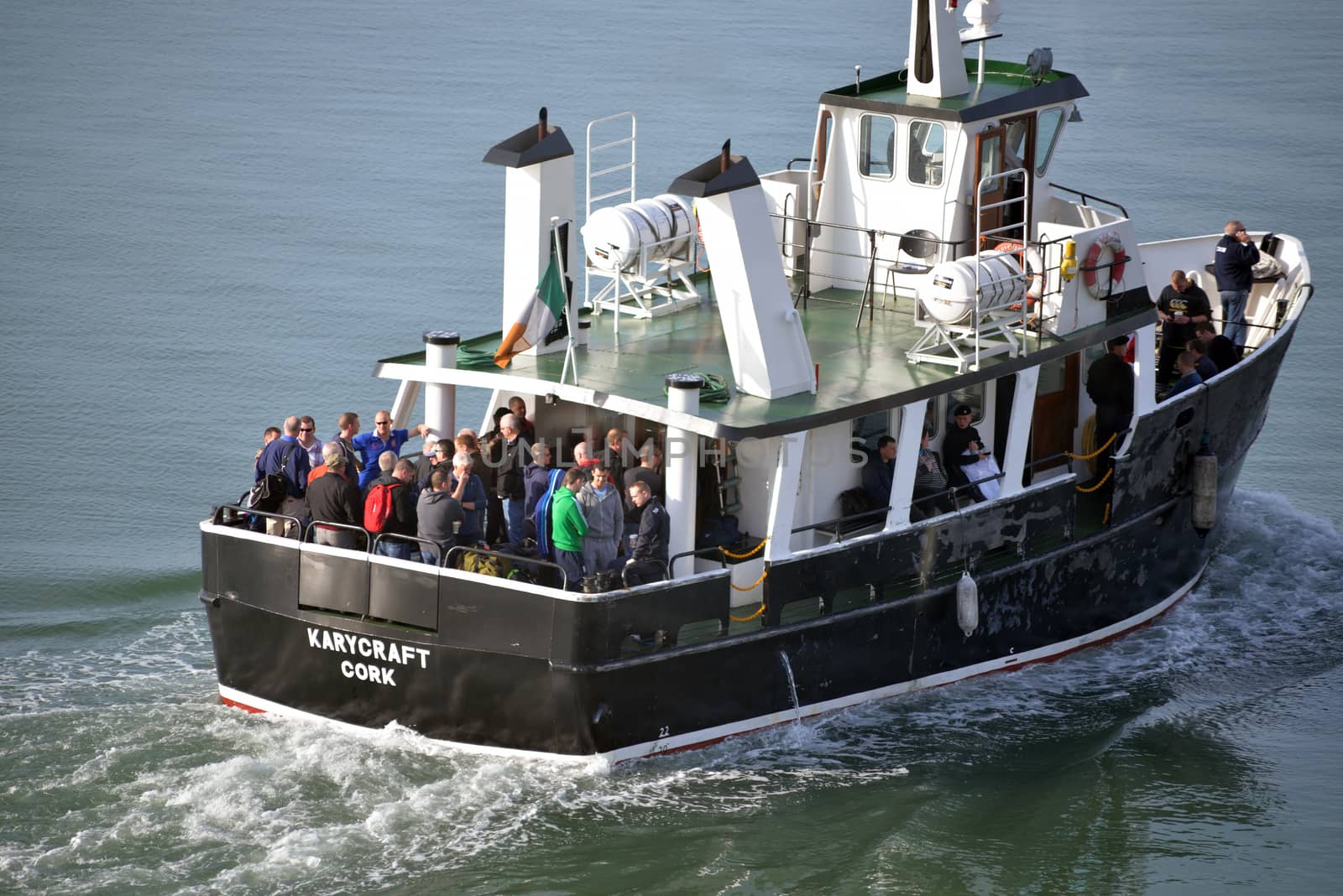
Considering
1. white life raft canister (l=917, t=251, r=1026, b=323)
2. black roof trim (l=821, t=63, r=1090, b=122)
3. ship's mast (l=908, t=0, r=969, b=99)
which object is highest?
ship's mast (l=908, t=0, r=969, b=99)

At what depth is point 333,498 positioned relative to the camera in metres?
13.4

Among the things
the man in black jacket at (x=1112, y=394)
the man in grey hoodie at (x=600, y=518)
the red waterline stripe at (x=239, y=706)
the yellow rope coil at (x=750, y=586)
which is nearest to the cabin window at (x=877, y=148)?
the man in black jacket at (x=1112, y=394)

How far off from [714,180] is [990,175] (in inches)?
159

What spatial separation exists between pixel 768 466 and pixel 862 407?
3.44ft

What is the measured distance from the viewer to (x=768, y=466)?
47.4ft

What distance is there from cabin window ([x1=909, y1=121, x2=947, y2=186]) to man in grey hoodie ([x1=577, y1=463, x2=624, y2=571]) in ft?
15.7

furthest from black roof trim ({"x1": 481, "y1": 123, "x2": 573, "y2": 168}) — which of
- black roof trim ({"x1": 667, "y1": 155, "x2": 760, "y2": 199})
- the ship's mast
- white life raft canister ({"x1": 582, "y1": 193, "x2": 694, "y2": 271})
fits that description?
the ship's mast

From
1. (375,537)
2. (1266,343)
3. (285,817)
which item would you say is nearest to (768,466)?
(375,537)

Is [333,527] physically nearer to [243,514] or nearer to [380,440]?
[243,514]

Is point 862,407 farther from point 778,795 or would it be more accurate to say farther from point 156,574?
point 156,574

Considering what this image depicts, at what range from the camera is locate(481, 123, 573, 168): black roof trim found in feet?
46.3

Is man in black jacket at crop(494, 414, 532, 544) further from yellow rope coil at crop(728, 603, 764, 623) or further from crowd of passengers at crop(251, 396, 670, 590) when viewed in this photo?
yellow rope coil at crop(728, 603, 764, 623)

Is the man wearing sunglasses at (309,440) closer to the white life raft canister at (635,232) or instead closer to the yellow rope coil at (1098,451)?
the white life raft canister at (635,232)

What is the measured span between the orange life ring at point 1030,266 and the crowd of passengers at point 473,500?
3.41 metres
